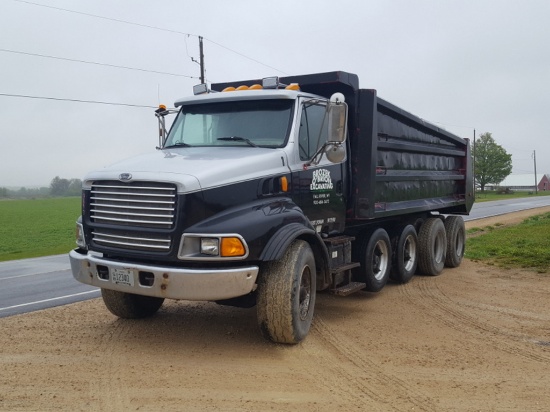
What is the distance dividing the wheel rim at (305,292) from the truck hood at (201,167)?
3.72ft

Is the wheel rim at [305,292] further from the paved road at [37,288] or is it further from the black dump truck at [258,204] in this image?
the paved road at [37,288]

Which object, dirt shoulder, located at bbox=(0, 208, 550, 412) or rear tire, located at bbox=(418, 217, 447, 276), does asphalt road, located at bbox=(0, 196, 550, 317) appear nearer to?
dirt shoulder, located at bbox=(0, 208, 550, 412)

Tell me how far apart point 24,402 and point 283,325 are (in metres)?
2.38

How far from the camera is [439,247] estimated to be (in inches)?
433

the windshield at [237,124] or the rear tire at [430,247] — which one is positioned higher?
the windshield at [237,124]

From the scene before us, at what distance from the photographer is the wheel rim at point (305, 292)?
6.11 metres

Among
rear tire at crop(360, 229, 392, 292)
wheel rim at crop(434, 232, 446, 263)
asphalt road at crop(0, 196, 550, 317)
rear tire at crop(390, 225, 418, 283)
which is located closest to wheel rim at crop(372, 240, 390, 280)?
rear tire at crop(360, 229, 392, 292)

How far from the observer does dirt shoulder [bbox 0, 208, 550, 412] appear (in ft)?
14.6

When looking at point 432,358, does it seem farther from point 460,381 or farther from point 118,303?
point 118,303

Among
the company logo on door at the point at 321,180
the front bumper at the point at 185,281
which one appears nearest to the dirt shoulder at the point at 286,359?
the front bumper at the point at 185,281

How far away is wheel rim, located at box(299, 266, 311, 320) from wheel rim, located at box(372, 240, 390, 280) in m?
2.46

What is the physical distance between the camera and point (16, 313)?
25.8ft

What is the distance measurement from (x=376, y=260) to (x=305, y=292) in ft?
8.82

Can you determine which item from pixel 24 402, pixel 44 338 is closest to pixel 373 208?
pixel 44 338
